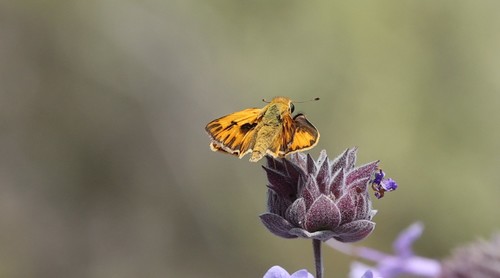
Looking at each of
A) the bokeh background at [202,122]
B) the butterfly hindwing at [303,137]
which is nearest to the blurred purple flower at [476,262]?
the butterfly hindwing at [303,137]

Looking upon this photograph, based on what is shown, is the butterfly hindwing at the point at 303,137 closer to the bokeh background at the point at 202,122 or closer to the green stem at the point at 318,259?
the green stem at the point at 318,259

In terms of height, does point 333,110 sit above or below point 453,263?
above

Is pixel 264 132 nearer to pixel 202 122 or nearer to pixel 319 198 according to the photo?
→ pixel 319 198

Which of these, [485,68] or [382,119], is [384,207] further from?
[485,68]

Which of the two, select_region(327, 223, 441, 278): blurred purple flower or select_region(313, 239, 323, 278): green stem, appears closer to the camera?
select_region(313, 239, 323, 278): green stem

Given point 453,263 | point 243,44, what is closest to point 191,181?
point 243,44

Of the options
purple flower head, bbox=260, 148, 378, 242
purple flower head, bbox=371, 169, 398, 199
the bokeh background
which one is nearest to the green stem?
purple flower head, bbox=260, 148, 378, 242

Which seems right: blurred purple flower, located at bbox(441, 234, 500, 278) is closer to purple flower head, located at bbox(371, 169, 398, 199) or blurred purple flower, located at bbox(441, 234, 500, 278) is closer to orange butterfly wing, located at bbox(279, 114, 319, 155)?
purple flower head, located at bbox(371, 169, 398, 199)
